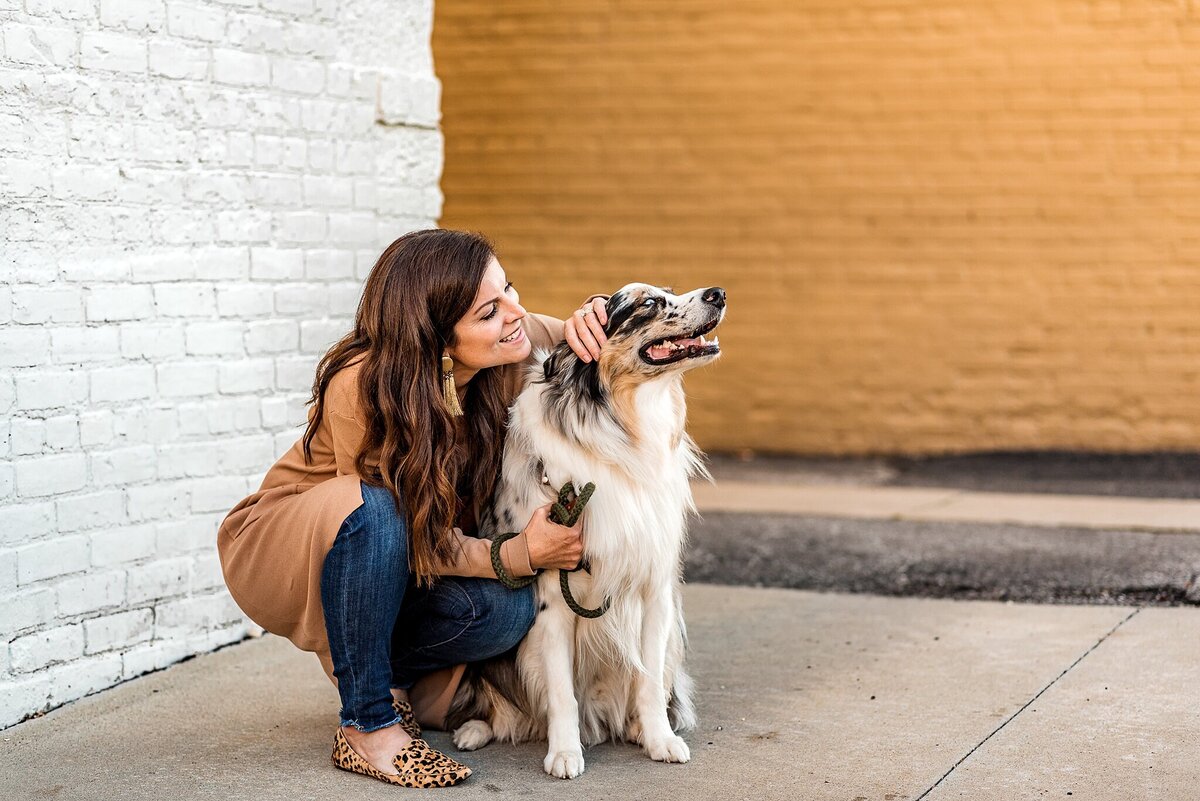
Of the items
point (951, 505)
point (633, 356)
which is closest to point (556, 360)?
point (633, 356)

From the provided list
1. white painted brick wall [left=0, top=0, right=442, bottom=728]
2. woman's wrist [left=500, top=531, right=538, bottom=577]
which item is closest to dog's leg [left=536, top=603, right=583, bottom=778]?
woman's wrist [left=500, top=531, right=538, bottom=577]

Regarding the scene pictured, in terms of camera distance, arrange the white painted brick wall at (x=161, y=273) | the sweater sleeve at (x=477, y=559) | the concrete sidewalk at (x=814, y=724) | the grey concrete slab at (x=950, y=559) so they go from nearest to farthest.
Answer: the concrete sidewalk at (x=814, y=724), the sweater sleeve at (x=477, y=559), the white painted brick wall at (x=161, y=273), the grey concrete slab at (x=950, y=559)

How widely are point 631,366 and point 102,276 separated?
1896mm

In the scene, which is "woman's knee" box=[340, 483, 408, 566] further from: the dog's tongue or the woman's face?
the dog's tongue

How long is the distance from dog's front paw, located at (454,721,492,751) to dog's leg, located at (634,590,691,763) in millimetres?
461

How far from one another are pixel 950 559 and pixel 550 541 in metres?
3.01

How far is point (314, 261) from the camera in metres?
5.31

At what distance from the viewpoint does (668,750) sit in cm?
381

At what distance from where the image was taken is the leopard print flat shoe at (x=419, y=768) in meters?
3.65

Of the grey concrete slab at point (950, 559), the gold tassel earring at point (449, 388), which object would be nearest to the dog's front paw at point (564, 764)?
the gold tassel earring at point (449, 388)

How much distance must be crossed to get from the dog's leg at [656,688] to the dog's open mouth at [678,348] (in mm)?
659

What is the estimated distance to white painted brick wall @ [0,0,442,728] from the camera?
14.0 feet

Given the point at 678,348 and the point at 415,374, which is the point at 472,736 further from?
the point at 678,348

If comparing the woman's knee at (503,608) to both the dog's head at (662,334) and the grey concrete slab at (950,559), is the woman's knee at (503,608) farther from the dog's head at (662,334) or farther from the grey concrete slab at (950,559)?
the grey concrete slab at (950,559)
